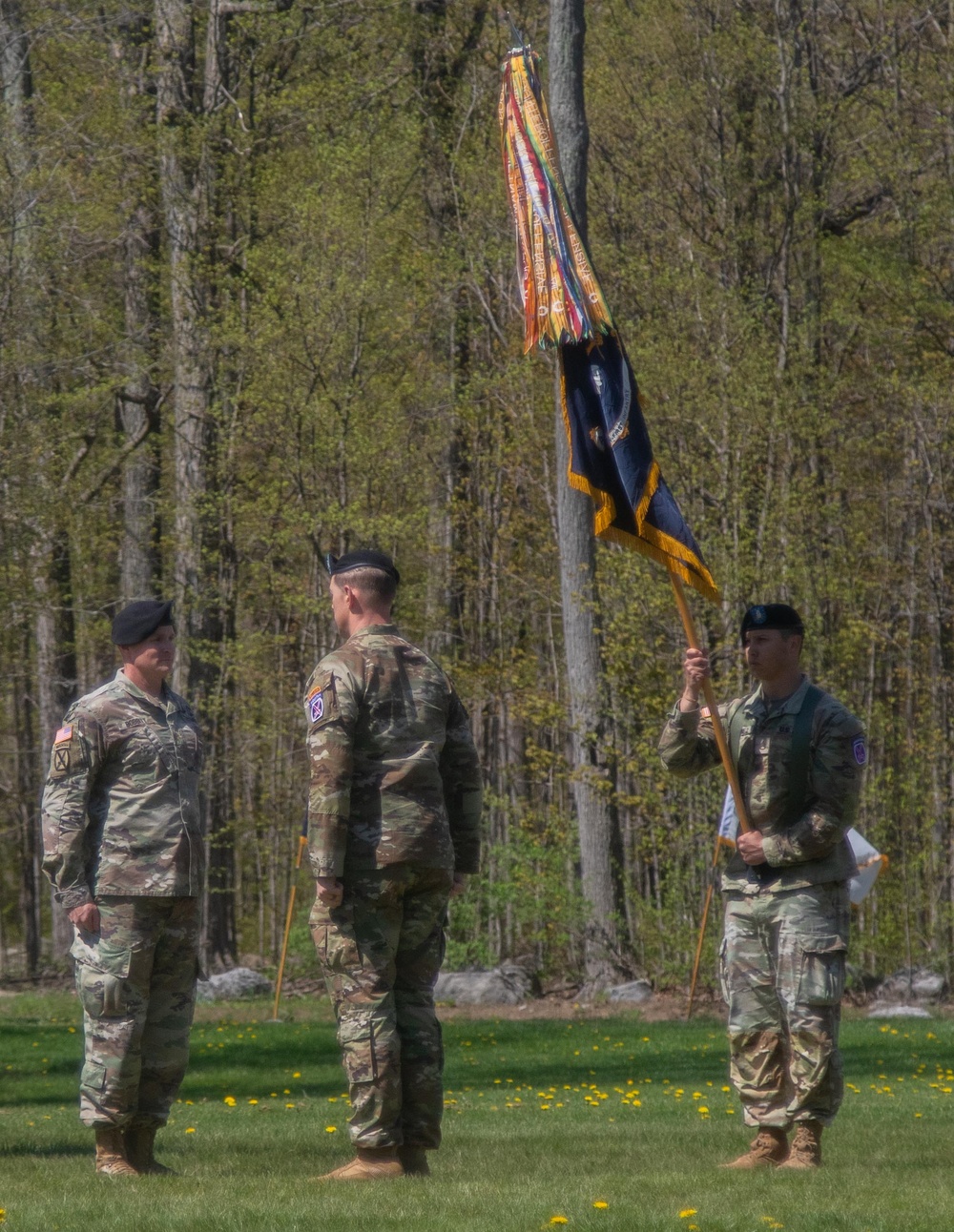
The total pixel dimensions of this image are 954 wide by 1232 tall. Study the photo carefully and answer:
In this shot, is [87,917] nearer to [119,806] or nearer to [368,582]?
[119,806]

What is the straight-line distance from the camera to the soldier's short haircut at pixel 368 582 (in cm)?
579

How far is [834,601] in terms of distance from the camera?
818 inches

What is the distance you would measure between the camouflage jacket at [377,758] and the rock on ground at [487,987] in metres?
14.1

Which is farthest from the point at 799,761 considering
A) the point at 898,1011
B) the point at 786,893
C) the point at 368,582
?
the point at 898,1011

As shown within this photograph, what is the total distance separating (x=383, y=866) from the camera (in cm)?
556

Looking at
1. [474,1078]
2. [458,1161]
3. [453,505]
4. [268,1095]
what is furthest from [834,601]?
[458,1161]

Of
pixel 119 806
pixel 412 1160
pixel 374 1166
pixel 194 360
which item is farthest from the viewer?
pixel 194 360

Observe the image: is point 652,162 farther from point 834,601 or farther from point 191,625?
point 191,625

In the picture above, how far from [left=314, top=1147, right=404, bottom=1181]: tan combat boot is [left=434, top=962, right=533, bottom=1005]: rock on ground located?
13.9m

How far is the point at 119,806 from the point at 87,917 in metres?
0.41

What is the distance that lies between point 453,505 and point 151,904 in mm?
16839

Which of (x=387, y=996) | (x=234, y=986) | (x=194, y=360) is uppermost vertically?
(x=194, y=360)

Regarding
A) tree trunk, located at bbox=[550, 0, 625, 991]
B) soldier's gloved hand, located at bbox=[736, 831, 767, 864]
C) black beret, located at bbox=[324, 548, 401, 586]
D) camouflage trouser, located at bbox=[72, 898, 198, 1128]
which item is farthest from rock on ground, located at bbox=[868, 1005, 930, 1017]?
black beret, located at bbox=[324, 548, 401, 586]

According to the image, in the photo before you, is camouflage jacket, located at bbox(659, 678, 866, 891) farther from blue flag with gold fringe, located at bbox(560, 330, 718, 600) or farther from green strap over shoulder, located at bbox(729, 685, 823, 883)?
blue flag with gold fringe, located at bbox(560, 330, 718, 600)
